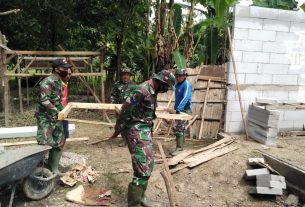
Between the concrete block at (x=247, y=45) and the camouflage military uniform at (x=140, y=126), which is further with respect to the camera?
the concrete block at (x=247, y=45)

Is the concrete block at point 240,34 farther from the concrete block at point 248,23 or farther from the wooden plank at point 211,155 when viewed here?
the wooden plank at point 211,155

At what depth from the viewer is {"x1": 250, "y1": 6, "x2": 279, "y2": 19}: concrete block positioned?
753 cm

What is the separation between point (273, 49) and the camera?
25.6 feet

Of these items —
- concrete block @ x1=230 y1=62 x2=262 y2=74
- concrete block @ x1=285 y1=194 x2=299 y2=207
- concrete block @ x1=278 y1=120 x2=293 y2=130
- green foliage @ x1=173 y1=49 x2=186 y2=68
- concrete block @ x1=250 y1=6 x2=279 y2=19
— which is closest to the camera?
concrete block @ x1=285 y1=194 x2=299 y2=207

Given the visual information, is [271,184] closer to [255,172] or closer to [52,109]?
[255,172]

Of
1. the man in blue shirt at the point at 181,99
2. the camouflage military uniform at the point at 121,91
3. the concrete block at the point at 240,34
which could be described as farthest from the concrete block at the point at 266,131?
the camouflage military uniform at the point at 121,91

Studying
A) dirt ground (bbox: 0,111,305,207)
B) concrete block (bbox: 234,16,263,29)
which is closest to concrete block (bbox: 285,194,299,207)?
dirt ground (bbox: 0,111,305,207)

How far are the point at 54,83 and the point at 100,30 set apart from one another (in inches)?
318

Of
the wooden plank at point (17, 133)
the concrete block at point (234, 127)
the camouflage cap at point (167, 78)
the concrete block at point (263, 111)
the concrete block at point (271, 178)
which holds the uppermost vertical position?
the camouflage cap at point (167, 78)

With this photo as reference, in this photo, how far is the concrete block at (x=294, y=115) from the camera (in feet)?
26.3

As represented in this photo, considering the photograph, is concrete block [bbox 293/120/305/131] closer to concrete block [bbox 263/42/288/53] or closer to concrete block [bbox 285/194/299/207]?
concrete block [bbox 263/42/288/53]

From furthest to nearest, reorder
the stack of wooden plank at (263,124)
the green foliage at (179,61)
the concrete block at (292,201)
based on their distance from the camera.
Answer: the green foliage at (179,61) → the stack of wooden plank at (263,124) → the concrete block at (292,201)

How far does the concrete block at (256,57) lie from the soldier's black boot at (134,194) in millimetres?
4322

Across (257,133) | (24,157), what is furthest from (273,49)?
(24,157)
